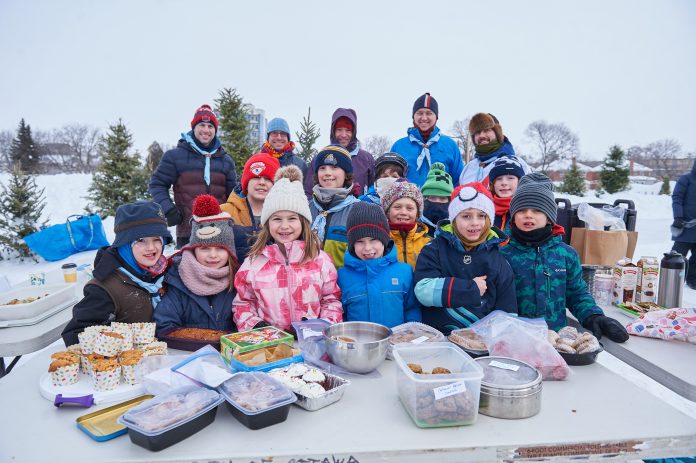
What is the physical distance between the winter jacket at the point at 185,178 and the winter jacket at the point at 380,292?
9.63ft

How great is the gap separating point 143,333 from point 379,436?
4.36ft

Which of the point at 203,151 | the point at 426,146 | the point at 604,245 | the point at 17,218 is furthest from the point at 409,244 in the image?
the point at 17,218

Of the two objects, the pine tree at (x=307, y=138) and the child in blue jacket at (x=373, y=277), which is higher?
the pine tree at (x=307, y=138)

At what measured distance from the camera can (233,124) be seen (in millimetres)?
11734

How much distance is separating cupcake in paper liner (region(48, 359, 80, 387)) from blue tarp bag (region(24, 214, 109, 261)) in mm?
8584

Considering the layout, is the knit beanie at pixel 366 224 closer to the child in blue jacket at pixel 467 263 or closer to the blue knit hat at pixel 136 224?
the child in blue jacket at pixel 467 263

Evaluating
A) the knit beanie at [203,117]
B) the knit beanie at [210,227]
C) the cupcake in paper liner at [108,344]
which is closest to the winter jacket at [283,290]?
the knit beanie at [210,227]

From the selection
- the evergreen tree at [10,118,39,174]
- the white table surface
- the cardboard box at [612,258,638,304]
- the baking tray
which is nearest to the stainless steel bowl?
the white table surface

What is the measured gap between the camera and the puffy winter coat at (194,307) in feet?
8.40

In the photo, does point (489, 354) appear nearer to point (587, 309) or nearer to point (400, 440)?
point (400, 440)

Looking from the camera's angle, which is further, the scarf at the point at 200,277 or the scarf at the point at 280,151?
the scarf at the point at 280,151

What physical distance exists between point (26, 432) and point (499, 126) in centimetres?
449

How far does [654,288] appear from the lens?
2.94m

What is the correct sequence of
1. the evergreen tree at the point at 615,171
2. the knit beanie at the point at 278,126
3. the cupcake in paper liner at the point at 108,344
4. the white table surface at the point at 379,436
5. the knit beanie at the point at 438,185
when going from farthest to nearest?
the evergreen tree at the point at 615,171 → the knit beanie at the point at 278,126 → the knit beanie at the point at 438,185 → the cupcake in paper liner at the point at 108,344 → the white table surface at the point at 379,436
